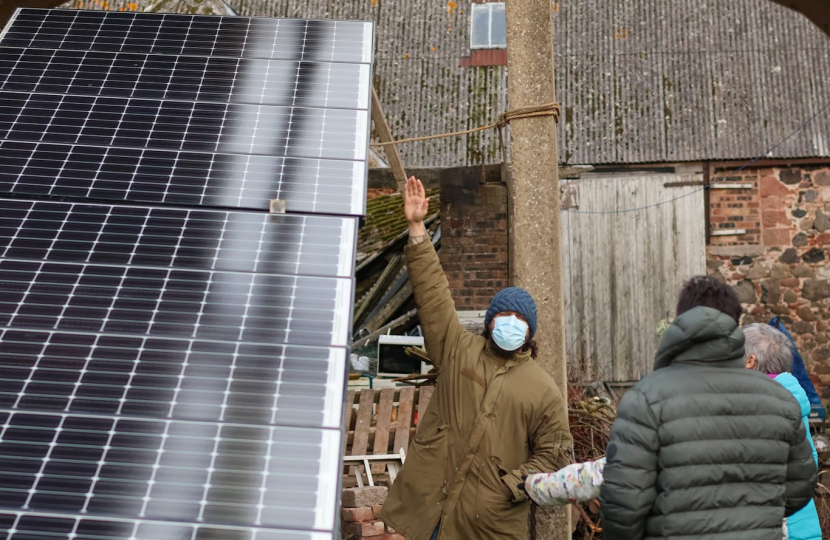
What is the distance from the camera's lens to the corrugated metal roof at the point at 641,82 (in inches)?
517

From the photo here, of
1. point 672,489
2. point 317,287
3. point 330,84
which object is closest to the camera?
point 672,489

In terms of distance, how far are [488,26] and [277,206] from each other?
12.0m

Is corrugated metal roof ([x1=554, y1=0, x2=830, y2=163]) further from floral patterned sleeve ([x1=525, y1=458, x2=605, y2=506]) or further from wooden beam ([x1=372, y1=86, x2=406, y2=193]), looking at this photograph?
floral patterned sleeve ([x1=525, y1=458, x2=605, y2=506])

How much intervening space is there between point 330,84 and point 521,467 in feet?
7.47

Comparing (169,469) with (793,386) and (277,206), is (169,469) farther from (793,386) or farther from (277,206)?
(793,386)

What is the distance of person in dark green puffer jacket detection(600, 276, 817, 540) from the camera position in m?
2.89

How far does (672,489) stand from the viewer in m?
2.89

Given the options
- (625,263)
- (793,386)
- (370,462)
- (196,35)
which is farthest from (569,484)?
(625,263)

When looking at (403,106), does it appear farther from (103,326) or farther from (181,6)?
(103,326)

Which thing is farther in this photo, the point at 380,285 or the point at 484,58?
the point at 484,58

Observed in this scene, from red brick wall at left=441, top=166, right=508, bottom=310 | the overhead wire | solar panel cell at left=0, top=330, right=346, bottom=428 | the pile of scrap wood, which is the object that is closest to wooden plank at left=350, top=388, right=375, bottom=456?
red brick wall at left=441, top=166, right=508, bottom=310

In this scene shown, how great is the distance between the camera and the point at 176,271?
3.44 m

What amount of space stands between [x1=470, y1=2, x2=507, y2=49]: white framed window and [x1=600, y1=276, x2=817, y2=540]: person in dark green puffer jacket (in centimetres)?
1232

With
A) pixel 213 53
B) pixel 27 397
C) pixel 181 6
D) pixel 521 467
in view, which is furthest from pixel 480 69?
pixel 27 397
